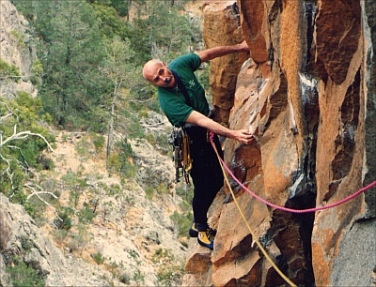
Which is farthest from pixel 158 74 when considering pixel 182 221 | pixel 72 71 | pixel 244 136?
pixel 72 71

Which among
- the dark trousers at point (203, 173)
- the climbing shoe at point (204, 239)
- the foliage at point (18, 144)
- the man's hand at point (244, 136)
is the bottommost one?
the foliage at point (18, 144)

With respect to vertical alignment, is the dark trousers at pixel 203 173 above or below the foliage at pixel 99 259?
above

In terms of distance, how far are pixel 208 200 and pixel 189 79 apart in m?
1.25

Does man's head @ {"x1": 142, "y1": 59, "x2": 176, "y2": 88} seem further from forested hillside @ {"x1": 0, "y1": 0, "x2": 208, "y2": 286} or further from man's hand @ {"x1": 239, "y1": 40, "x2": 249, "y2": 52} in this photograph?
forested hillside @ {"x1": 0, "y1": 0, "x2": 208, "y2": 286}

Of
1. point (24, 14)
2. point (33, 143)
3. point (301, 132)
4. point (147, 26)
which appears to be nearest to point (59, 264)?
point (33, 143)

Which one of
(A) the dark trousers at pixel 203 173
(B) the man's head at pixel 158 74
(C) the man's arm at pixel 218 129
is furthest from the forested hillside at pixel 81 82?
(C) the man's arm at pixel 218 129

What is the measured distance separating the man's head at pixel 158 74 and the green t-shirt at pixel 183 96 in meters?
0.10

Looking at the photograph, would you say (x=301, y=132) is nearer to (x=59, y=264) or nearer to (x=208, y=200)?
(x=208, y=200)

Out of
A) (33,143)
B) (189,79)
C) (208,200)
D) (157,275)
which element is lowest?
(157,275)

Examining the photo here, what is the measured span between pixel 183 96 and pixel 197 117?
308 millimetres

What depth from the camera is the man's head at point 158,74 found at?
19.9ft

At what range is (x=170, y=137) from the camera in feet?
21.6

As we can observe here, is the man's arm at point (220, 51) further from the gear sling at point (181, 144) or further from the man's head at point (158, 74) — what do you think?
the man's head at point (158, 74)

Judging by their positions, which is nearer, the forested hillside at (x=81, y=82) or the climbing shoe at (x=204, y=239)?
the climbing shoe at (x=204, y=239)
